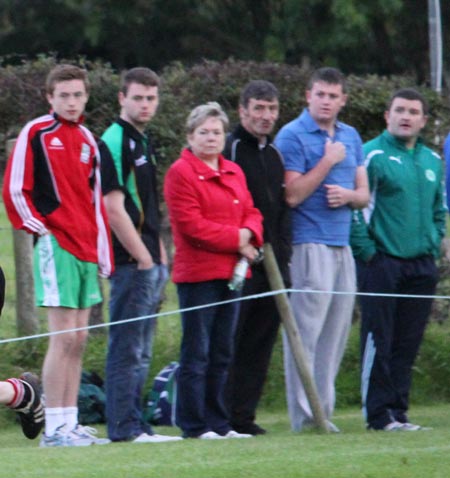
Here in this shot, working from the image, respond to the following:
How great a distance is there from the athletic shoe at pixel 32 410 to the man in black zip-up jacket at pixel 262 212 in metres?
1.53

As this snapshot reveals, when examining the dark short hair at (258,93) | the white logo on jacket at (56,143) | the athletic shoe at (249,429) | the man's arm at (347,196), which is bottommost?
the athletic shoe at (249,429)

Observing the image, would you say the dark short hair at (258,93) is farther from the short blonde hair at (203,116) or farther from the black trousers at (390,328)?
the black trousers at (390,328)

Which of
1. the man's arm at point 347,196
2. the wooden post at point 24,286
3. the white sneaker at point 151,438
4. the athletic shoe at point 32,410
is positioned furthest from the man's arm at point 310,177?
the wooden post at point 24,286

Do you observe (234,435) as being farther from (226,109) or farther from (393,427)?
(226,109)

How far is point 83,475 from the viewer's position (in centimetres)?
746

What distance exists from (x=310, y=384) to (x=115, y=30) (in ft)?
86.3

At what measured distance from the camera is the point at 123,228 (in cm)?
928

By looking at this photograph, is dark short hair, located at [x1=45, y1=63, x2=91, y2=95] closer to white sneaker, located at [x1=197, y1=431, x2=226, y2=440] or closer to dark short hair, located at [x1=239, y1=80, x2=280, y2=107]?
dark short hair, located at [x1=239, y1=80, x2=280, y2=107]

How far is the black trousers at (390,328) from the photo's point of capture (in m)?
9.88

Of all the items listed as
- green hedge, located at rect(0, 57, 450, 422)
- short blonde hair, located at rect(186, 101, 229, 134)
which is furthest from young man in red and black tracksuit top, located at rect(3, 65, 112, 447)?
green hedge, located at rect(0, 57, 450, 422)

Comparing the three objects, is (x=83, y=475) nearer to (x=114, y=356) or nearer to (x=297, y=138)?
(x=114, y=356)

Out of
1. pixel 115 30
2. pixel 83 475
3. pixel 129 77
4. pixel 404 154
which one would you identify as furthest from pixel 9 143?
pixel 115 30

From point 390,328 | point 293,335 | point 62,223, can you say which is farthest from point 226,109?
point 62,223

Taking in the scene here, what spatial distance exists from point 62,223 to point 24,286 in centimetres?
259
